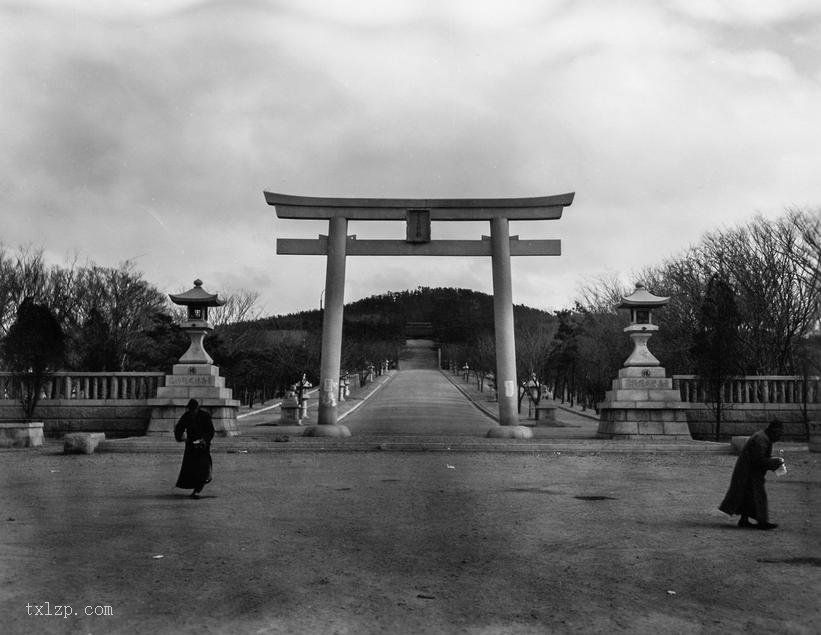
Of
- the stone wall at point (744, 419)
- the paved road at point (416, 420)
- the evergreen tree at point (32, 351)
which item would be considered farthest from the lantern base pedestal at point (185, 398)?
the stone wall at point (744, 419)

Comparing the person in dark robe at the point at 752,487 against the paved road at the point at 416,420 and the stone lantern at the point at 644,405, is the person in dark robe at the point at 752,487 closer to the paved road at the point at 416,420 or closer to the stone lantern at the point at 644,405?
the stone lantern at the point at 644,405

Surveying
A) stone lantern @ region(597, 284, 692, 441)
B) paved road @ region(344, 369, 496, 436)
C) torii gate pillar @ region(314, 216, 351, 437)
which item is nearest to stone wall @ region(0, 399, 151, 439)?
torii gate pillar @ region(314, 216, 351, 437)

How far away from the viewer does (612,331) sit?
4466 centimetres

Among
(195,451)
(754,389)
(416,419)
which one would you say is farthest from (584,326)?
(195,451)

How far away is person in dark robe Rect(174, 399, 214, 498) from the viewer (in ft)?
35.3

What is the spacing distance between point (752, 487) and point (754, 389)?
14494 mm

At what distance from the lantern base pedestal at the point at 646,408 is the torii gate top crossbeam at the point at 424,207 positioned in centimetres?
489

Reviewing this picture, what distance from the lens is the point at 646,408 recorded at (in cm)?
2078

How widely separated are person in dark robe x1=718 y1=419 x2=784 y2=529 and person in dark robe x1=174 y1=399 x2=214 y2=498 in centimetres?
633

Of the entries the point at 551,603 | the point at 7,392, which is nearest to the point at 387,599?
the point at 551,603

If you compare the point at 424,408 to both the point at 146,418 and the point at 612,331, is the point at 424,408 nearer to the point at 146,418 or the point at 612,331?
the point at 612,331

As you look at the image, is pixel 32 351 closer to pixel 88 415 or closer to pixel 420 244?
pixel 88 415

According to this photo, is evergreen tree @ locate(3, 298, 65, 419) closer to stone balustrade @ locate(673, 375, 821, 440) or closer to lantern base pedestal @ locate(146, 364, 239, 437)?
lantern base pedestal @ locate(146, 364, 239, 437)

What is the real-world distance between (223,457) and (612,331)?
31.3 metres
